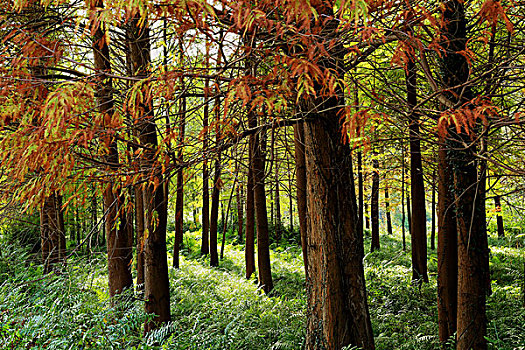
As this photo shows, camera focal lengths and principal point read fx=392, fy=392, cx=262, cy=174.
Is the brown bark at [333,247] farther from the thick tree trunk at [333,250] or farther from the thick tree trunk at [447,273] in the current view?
the thick tree trunk at [447,273]

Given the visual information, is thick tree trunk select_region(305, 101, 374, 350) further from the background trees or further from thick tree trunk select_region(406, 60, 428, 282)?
thick tree trunk select_region(406, 60, 428, 282)

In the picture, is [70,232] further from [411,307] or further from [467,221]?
[467,221]

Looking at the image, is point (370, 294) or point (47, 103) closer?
point (47, 103)

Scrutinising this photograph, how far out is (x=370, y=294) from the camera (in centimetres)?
1025

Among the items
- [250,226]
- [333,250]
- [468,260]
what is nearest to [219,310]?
[250,226]

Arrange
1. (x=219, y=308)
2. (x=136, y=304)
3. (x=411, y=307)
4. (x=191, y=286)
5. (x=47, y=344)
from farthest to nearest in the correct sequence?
(x=191, y=286) < (x=411, y=307) < (x=219, y=308) < (x=136, y=304) < (x=47, y=344)

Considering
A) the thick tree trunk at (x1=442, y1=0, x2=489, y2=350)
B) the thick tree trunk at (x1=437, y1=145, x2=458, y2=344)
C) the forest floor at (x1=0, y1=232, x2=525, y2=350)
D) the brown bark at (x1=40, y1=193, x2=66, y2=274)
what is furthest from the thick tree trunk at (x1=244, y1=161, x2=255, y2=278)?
the thick tree trunk at (x1=442, y1=0, x2=489, y2=350)

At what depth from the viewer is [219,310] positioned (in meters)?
8.20

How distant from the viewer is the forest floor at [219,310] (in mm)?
5191

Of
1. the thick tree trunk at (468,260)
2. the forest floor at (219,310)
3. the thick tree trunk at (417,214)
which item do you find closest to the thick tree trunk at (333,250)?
the thick tree trunk at (468,260)

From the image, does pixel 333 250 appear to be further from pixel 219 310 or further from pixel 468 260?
pixel 219 310

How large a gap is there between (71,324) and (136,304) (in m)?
1.53

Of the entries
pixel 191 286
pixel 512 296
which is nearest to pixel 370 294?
pixel 512 296

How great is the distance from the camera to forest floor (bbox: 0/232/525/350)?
519 centimetres
